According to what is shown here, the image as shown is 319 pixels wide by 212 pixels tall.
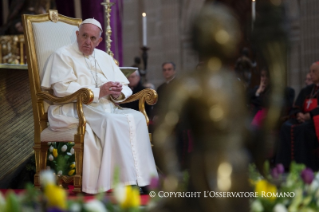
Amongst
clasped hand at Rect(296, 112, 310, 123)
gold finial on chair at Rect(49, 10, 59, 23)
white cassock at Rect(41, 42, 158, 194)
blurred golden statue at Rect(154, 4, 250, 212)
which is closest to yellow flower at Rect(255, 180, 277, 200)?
blurred golden statue at Rect(154, 4, 250, 212)

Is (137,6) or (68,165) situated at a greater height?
(137,6)

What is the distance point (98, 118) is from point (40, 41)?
96 centimetres

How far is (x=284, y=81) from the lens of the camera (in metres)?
0.96

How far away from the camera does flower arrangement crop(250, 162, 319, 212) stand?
5.43 ft

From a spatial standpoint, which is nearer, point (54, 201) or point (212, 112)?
point (212, 112)

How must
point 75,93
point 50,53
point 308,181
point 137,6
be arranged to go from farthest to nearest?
point 137,6, point 50,53, point 75,93, point 308,181

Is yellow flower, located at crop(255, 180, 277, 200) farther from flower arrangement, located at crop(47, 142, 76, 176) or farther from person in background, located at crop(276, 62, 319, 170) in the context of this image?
person in background, located at crop(276, 62, 319, 170)

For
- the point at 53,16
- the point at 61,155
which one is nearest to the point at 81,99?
the point at 61,155

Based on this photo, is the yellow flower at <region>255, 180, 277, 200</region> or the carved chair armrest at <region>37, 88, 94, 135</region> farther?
the carved chair armrest at <region>37, 88, 94, 135</region>

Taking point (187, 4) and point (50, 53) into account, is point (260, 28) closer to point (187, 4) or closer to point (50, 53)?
point (50, 53)

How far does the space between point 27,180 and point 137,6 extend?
6.45m

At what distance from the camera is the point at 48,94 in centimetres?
383

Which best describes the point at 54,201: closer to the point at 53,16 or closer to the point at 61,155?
the point at 61,155

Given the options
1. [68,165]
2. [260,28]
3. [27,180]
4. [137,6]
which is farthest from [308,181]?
[137,6]
